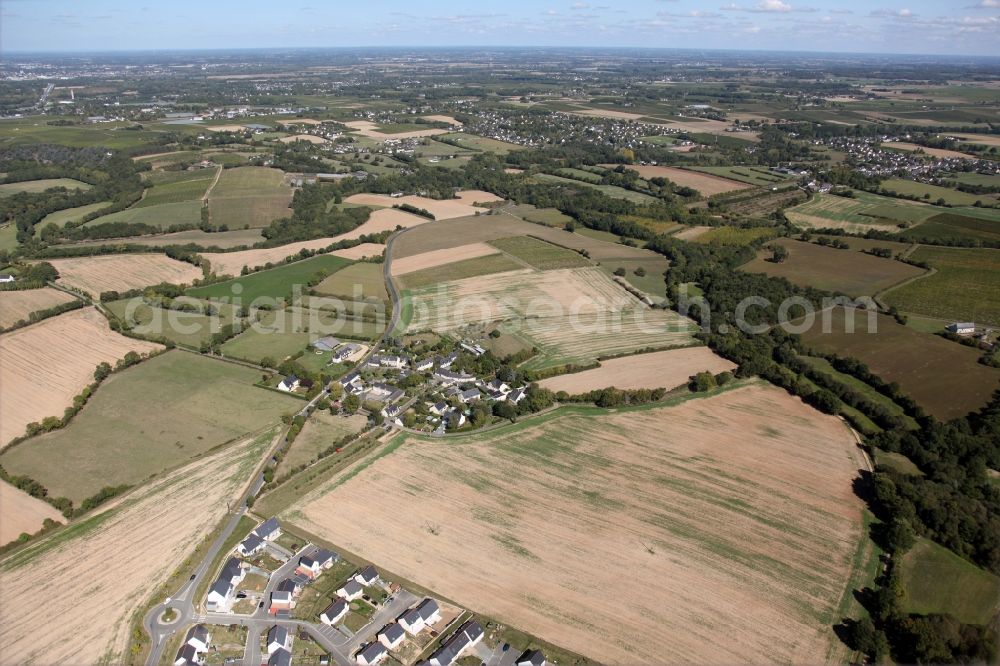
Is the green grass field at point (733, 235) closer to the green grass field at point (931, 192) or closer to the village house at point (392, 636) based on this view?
the green grass field at point (931, 192)

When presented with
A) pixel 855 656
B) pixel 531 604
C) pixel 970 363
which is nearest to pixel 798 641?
pixel 855 656

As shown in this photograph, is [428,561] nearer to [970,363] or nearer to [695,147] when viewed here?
[970,363]

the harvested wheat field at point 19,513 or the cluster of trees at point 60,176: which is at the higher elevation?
the cluster of trees at point 60,176

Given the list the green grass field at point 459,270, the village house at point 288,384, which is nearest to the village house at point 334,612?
the village house at point 288,384

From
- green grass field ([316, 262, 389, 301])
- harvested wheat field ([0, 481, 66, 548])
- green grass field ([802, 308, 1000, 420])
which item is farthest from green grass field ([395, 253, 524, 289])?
harvested wheat field ([0, 481, 66, 548])

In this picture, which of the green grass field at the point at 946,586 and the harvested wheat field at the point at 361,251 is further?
the harvested wheat field at the point at 361,251

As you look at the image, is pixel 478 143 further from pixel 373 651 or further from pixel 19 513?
pixel 373 651
